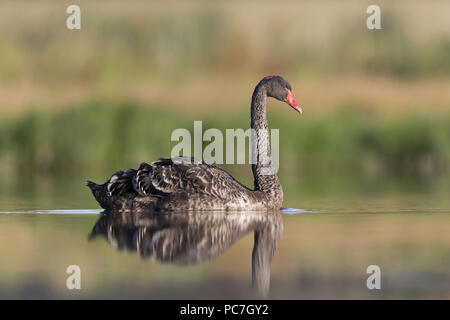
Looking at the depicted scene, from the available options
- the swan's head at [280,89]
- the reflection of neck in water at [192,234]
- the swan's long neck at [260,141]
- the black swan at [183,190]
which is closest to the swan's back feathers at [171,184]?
the black swan at [183,190]

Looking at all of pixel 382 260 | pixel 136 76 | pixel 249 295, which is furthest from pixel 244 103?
pixel 249 295

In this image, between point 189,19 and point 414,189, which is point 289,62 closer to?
point 189,19

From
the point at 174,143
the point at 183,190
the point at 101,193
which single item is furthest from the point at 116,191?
the point at 174,143

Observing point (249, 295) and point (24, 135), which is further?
point (24, 135)

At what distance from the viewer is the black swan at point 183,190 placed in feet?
32.1

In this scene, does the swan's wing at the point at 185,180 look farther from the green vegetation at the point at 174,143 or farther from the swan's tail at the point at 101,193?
the green vegetation at the point at 174,143

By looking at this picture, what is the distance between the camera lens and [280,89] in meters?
10.5

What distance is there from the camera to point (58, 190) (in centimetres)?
1264

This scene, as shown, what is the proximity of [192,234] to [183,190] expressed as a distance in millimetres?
1791

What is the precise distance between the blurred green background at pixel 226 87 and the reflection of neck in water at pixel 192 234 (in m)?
2.04

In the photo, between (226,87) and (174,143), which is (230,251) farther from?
(226,87)

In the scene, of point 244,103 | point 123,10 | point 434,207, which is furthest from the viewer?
point 123,10
